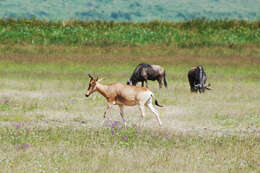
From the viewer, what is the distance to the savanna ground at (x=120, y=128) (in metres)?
10.8

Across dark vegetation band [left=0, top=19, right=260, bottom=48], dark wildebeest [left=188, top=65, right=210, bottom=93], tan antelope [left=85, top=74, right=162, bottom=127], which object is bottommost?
dark vegetation band [left=0, top=19, right=260, bottom=48]

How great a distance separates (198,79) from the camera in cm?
2597

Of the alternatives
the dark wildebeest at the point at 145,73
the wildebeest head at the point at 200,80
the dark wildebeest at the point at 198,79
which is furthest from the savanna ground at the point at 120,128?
the dark wildebeest at the point at 145,73

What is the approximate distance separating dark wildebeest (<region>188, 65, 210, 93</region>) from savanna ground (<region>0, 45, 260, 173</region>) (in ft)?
1.38

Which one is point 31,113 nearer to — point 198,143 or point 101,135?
point 101,135

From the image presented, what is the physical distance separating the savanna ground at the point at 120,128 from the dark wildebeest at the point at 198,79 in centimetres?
42

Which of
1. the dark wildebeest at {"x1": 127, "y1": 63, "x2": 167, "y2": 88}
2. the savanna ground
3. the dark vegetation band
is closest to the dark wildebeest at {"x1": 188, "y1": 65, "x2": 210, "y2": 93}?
the savanna ground

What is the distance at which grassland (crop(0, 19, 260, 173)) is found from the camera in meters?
10.8

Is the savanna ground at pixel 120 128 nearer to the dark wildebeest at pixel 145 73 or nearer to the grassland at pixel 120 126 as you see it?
the grassland at pixel 120 126

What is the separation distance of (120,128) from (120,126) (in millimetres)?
268

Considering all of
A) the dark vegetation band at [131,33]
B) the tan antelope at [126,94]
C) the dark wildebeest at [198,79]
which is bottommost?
the dark vegetation band at [131,33]

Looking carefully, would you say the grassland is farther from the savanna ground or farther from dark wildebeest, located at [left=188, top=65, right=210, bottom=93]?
dark wildebeest, located at [left=188, top=65, right=210, bottom=93]

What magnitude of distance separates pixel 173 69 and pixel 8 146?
92.8ft

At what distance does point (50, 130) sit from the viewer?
1409 cm
